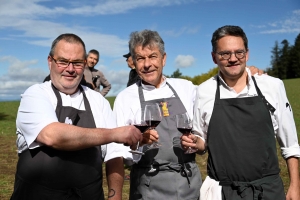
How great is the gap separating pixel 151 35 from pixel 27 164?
161 cm

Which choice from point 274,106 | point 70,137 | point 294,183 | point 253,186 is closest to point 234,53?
point 274,106

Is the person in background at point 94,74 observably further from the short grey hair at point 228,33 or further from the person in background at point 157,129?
the short grey hair at point 228,33

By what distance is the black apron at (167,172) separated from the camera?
342 centimetres

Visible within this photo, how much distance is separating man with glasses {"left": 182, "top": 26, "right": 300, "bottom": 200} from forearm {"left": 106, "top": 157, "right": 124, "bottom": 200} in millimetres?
607

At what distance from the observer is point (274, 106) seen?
10.4 feet

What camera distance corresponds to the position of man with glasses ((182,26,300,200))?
307 centimetres

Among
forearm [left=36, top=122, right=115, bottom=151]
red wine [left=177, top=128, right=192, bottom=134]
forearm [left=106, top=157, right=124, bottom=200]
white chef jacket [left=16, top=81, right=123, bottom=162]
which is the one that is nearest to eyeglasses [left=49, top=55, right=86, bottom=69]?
white chef jacket [left=16, top=81, right=123, bottom=162]

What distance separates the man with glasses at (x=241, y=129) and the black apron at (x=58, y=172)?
2.87 feet

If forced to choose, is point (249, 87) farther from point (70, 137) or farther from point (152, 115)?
point (70, 137)

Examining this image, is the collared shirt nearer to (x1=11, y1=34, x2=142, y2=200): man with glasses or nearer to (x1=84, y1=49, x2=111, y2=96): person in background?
(x1=11, y1=34, x2=142, y2=200): man with glasses

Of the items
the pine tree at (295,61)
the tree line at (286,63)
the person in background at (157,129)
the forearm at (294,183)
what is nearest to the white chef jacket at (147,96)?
the person in background at (157,129)

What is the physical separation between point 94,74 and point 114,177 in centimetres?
733

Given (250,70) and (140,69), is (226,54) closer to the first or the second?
(250,70)

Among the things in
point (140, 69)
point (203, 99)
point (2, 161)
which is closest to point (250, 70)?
point (203, 99)
